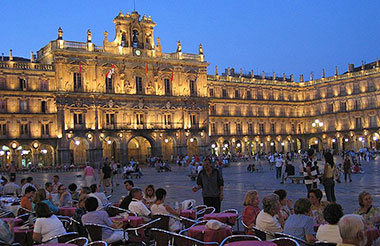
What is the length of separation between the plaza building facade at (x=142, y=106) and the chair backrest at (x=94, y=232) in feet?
108

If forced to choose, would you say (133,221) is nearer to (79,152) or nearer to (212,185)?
(212,185)

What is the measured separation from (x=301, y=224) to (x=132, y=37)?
165 feet

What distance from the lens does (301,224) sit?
7422 mm

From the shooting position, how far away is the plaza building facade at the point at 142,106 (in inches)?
1953

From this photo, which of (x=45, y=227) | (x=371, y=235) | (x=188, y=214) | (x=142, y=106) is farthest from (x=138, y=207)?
(x=142, y=106)

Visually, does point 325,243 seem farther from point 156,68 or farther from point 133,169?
point 156,68

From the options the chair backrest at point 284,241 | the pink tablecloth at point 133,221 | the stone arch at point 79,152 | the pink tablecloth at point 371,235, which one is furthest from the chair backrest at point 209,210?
the stone arch at point 79,152

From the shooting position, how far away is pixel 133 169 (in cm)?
3531

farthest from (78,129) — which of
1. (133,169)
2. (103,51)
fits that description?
(133,169)

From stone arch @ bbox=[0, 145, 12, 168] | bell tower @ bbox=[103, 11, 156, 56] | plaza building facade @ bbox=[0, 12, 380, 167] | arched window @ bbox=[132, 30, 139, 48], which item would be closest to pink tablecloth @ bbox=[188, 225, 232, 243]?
plaza building facade @ bbox=[0, 12, 380, 167]

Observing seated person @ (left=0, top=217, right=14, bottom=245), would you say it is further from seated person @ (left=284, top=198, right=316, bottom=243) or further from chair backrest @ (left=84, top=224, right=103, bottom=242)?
seated person @ (left=284, top=198, right=316, bottom=243)

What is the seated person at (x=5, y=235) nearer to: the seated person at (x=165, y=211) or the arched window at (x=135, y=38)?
the seated person at (x=165, y=211)

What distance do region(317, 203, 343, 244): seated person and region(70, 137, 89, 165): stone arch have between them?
46.0 metres

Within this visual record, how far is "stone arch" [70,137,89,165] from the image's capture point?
51562 mm
